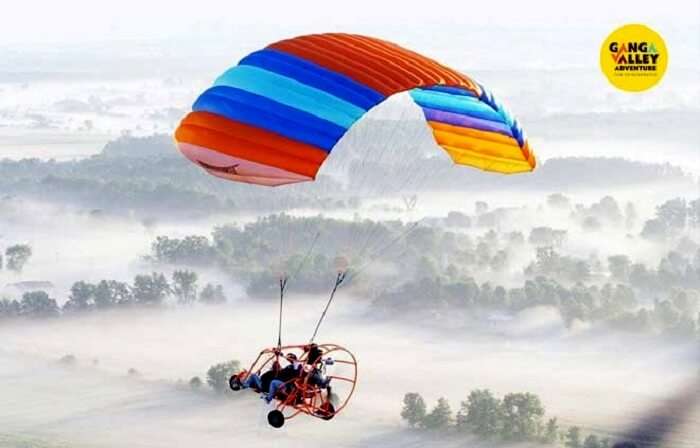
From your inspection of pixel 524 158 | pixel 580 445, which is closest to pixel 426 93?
pixel 524 158

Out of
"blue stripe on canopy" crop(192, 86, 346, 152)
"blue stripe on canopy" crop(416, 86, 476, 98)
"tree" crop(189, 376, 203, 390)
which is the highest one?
"blue stripe on canopy" crop(416, 86, 476, 98)

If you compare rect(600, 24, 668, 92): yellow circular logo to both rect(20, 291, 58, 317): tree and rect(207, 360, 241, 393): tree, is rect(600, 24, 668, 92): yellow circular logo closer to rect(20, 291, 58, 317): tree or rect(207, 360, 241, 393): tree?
rect(207, 360, 241, 393): tree

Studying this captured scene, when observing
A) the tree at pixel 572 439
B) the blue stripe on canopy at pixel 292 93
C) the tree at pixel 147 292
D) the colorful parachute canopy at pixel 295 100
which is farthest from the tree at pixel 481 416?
the tree at pixel 147 292

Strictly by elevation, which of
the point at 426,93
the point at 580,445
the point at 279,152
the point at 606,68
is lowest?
the point at 580,445

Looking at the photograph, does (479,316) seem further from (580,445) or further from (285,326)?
(580,445)

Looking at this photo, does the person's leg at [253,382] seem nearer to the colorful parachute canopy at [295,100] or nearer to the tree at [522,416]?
the colorful parachute canopy at [295,100]

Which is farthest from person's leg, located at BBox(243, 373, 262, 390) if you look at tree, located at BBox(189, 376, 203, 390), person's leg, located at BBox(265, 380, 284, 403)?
tree, located at BBox(189, 376, 203, 390)
